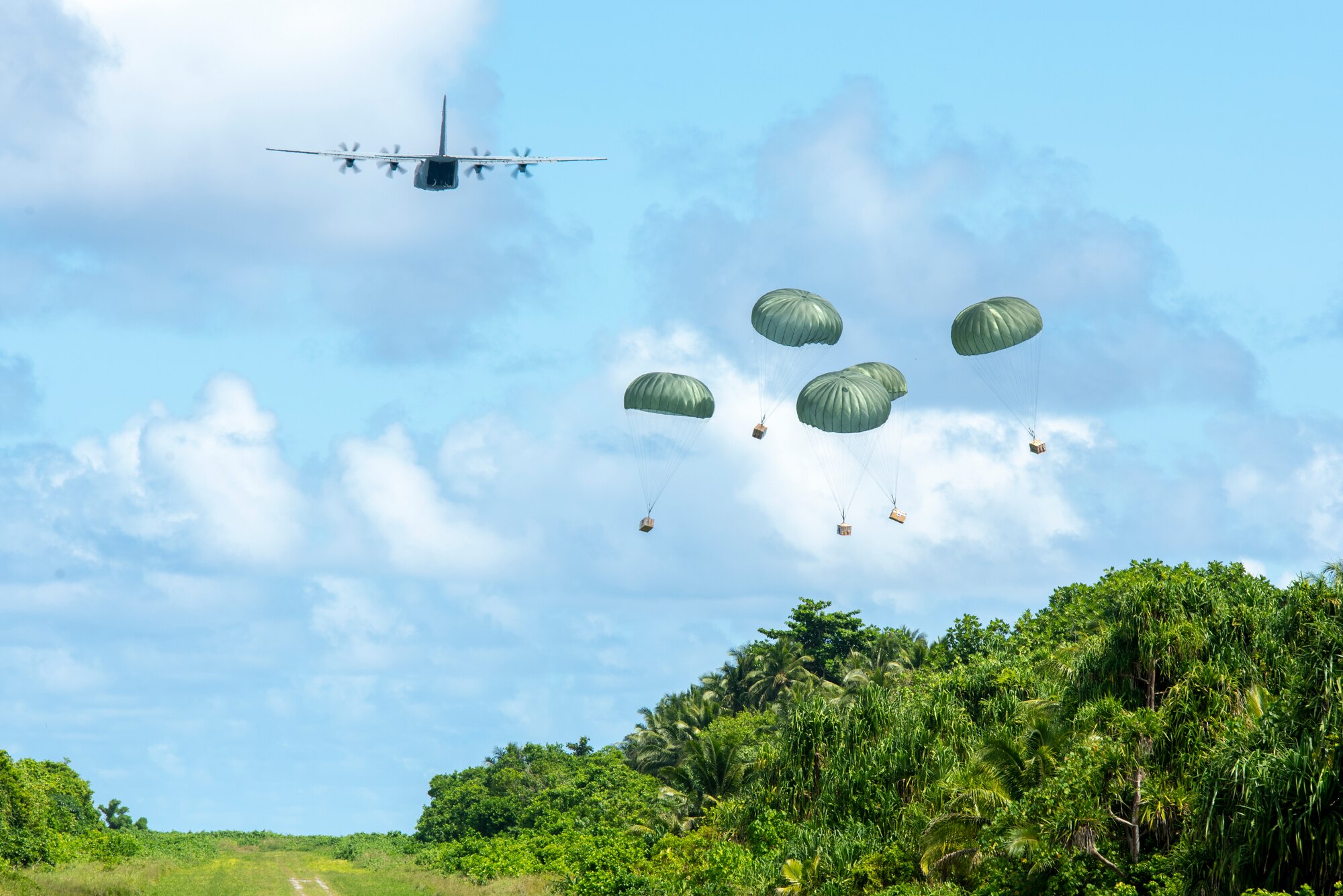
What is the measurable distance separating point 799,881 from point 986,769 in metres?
6.12

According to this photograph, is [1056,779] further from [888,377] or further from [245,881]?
[245,881]

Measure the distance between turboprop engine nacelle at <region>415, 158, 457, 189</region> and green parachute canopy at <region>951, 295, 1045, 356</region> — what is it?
21985 mm

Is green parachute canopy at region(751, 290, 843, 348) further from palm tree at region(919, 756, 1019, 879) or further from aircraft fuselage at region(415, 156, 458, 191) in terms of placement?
palm tree at region(919, 756, 1019, 879)

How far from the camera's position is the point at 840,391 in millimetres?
48562

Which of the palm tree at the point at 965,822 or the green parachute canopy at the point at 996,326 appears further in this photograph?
the green parachute canopy at the point at 996,326

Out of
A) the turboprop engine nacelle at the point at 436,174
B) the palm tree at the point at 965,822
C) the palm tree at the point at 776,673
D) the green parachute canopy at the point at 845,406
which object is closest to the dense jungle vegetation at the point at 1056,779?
the palm tree at the point at 965,822

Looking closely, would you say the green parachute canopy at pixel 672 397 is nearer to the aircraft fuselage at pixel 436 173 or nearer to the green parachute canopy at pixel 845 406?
the green parachute canopy at pixel 845 406

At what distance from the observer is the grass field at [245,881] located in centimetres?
4875

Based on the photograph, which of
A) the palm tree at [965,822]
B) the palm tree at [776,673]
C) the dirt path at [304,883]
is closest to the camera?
the palm tree at [965,822]

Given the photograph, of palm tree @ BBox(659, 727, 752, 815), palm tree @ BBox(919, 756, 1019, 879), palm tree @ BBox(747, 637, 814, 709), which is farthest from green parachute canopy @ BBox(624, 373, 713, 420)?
palm tree @ BBox(747, 637, 814, 709)

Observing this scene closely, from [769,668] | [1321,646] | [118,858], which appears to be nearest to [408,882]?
[118,858]

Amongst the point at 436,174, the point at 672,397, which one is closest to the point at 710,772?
the point at 672,397

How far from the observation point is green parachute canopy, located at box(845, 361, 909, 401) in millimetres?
58938

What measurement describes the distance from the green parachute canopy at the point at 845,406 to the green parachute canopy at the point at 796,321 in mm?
2995
